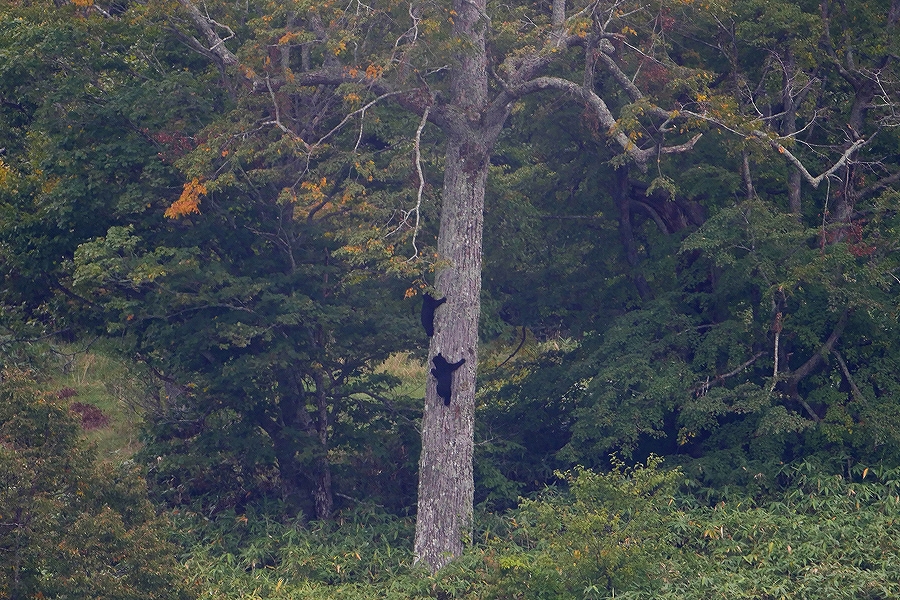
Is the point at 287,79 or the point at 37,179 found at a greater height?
the point at 287,79

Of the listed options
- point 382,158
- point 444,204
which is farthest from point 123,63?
point 444,204

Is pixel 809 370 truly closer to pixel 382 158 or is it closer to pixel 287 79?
pixel 382 158

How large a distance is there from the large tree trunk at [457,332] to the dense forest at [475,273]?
0.12 feet

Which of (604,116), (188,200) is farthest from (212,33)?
(604,116)

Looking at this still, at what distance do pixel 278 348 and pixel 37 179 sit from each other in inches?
155

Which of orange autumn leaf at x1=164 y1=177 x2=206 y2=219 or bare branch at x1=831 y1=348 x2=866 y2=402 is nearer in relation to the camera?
orange autumn leaf at x1=164 y1=177 x2=206 y2=219

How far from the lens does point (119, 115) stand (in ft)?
42.5

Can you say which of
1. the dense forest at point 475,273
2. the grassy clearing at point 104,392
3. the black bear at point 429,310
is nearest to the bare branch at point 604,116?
the dense forest at point 475,273

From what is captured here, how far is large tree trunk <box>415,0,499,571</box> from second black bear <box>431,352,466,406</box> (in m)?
0.06

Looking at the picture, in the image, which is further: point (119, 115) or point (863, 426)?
point (119, 115)

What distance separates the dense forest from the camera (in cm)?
1180

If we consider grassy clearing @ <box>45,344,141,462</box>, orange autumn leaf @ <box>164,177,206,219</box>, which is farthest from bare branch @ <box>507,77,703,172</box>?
grassy clearing @ <box>45,344,141,462</box>

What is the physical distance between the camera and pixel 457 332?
40.3ft

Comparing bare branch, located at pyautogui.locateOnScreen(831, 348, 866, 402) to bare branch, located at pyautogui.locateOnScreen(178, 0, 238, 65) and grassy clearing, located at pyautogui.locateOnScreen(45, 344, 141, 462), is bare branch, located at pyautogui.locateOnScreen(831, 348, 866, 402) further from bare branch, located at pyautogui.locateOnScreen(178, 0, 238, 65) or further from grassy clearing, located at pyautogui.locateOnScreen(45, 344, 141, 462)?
grassy clearing, located at pyautogui.locateOnScreen(45, 344, 141, 462)
